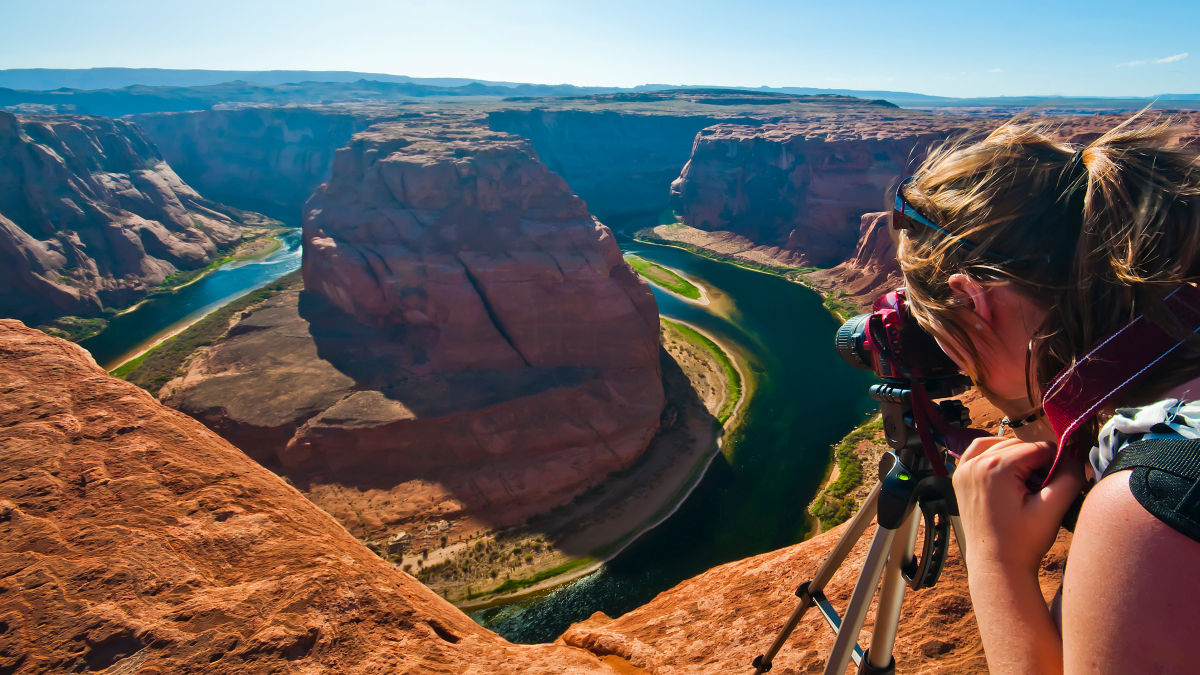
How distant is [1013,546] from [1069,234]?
32.9 inches

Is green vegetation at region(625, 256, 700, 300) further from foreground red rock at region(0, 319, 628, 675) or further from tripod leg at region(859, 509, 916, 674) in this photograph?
tripod leg at region(859, 509, 916, 674)

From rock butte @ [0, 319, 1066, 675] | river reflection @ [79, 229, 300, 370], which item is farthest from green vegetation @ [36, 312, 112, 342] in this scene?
rock butte @ [0, 319, 1066, 675]

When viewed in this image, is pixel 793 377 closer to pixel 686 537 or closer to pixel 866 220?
pixel 686 537

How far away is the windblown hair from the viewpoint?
141cm

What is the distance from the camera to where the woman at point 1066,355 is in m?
1.08

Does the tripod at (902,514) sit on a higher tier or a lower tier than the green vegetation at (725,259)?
higher

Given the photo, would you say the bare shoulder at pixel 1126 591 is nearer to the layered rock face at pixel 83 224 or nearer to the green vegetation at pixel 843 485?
the green vegetation at pixel 843 485

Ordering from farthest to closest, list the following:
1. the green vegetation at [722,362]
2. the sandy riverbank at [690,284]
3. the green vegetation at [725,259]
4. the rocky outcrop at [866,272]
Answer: the green vegetation at [725,259] → the sandy riverbank at [690,284] → the rocky outcrop at [866,272] → the green vegetation at [722,362]

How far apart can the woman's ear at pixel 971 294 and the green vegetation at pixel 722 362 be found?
2431 cm

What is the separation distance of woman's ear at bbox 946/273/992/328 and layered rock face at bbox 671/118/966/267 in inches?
1805

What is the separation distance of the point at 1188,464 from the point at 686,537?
19.5 metres

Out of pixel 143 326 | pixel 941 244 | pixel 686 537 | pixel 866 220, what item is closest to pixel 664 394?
pixel 686 537

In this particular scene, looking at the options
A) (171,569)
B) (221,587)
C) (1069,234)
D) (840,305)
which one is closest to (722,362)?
(840,305)

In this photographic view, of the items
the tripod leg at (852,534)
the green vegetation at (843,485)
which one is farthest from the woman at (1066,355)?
the green vegetation at (843,485)
